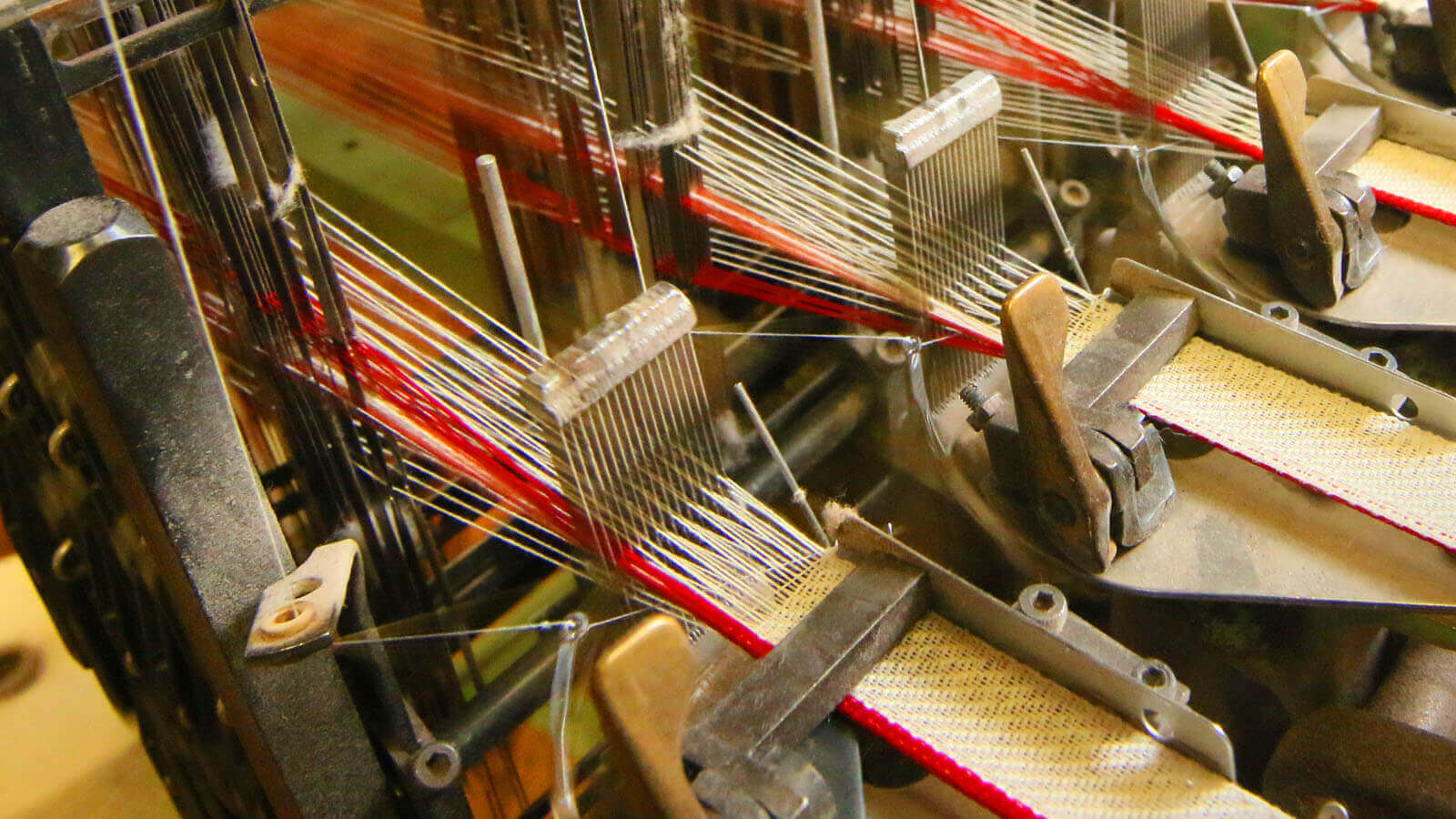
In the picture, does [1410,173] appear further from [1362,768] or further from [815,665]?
[815,665]

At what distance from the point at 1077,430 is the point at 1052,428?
0.09 ft

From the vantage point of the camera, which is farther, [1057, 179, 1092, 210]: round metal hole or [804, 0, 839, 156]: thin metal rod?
[1057, 179, 1092, 210]: round metal hole

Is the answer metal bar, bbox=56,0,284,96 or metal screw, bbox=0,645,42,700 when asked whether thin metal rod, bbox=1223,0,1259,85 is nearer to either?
metal bar, bbox=56,0,284,96

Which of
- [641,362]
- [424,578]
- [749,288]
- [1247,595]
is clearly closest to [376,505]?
[424,578]

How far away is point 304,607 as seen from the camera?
89 centimetres

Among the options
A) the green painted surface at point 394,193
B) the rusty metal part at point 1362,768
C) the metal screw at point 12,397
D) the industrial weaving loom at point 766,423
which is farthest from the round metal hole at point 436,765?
the green painted surface at point 394,193

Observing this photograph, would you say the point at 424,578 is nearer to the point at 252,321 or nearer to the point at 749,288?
the point at 252,321

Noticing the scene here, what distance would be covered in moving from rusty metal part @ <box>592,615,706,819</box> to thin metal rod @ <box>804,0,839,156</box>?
0.77m

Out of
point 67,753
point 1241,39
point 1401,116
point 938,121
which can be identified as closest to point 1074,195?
point 1241,39

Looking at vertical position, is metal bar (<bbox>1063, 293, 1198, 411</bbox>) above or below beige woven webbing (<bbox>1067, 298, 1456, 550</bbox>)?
above

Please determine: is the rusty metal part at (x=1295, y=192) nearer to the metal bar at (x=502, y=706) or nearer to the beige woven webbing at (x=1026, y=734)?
the beige woven webbing at (x=1026, y=734)

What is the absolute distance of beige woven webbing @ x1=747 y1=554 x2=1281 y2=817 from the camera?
88cm

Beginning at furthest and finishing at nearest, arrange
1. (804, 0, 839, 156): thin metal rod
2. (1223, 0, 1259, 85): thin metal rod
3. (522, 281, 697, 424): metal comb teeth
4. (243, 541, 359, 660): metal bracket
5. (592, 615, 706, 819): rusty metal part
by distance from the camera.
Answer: (1223, 0, 1259, 85): thin metal rod → (804, 0, 839, 156): thin metal rod → (522, 281, 697, 424): metal comb teeth → (243, 541, 359, 660): metal bracket → (592, 615, 706, 819): rusty metal part

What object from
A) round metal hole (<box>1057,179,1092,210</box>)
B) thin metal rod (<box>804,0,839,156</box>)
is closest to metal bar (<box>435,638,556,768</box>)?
thin metal rod (<box>804,0,839,156</box>)
